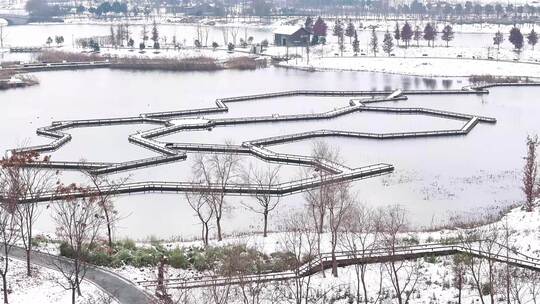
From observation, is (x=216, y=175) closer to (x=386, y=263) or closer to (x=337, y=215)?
(x=337, y=215)

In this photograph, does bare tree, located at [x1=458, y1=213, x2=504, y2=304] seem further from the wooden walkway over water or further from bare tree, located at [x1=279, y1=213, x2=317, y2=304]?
the wooden walkway over water

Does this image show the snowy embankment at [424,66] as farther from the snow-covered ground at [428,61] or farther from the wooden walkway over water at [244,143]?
the wooden walkway over water at [244,143]

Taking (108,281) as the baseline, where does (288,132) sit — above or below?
above

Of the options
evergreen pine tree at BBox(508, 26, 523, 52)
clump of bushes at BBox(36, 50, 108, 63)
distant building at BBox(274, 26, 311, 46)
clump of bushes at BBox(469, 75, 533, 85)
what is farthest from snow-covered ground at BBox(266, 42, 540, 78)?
clump of bushes at BBox(36, 50, 108, 63)

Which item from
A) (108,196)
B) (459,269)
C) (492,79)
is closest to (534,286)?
(459,269)

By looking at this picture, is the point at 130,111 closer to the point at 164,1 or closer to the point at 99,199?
the point at 99,199

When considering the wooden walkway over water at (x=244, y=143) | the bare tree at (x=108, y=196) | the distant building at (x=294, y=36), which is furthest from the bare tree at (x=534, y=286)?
the distant building at (x=294, y=36)
